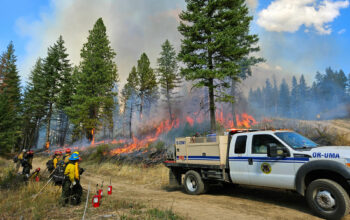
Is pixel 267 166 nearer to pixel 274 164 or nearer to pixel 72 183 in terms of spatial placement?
pixel 274 164

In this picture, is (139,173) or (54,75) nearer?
(139,173)

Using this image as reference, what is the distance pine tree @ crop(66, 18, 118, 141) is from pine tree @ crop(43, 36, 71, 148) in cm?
873

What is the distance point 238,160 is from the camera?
7.23 metres

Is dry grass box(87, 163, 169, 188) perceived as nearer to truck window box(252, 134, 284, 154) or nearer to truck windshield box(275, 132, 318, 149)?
truck window box(252, 134, 284, 154)

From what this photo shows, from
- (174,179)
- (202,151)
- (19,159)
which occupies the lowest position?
(174,179)

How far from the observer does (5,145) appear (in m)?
27.4

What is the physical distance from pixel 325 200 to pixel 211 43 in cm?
1350

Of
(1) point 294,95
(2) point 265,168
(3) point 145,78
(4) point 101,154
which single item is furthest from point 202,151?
(1) point 294,95

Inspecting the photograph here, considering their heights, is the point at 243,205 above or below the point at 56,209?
below

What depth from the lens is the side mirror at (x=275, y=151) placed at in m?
5.83

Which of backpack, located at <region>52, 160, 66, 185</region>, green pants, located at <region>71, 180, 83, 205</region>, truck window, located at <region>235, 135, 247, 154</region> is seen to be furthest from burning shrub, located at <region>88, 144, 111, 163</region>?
truck window, located at <region>235, 135, 247, 154</region>

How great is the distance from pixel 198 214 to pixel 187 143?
3467mm

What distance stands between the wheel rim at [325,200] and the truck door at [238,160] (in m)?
2.02

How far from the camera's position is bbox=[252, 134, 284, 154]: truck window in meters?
6.55
